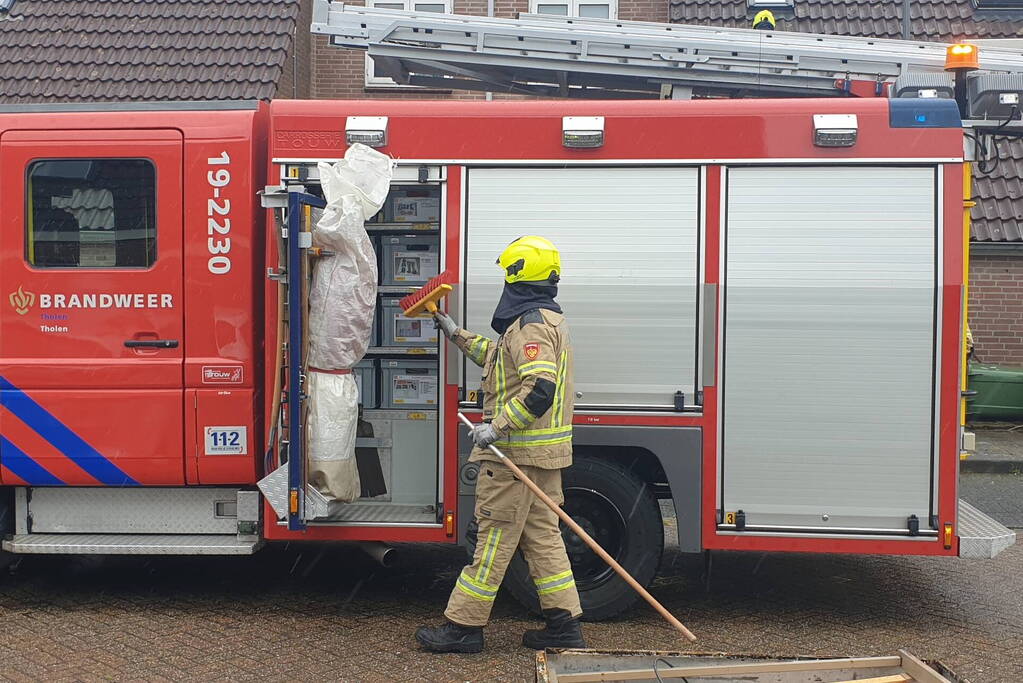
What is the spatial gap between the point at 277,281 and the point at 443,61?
1.75m

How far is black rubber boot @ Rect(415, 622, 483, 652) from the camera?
534 centimetres

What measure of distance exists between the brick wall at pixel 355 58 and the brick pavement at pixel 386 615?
8555mm

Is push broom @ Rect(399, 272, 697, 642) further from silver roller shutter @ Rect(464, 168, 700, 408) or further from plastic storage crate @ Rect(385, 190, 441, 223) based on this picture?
plastic storage crate @ Rect(385, 190, 441, 223)

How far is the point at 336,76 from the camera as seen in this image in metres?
14.8

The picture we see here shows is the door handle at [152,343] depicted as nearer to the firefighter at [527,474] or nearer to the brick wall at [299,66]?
the firefighter at [527,474]

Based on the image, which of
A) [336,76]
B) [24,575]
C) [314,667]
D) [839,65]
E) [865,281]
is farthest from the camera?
[336,76]

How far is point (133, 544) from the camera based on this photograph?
587 cm

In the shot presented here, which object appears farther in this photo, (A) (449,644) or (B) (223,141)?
(B) (223,141)

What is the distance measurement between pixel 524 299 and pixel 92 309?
7.43 feet

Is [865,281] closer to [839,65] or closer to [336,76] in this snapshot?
[839,65]

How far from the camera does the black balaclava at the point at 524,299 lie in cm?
527

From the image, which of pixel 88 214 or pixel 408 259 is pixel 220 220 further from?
pixel 408 259

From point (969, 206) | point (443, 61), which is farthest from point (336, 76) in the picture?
point (969, 206)

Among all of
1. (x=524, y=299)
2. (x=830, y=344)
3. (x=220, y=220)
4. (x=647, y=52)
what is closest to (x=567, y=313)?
(x=524, y=299)
